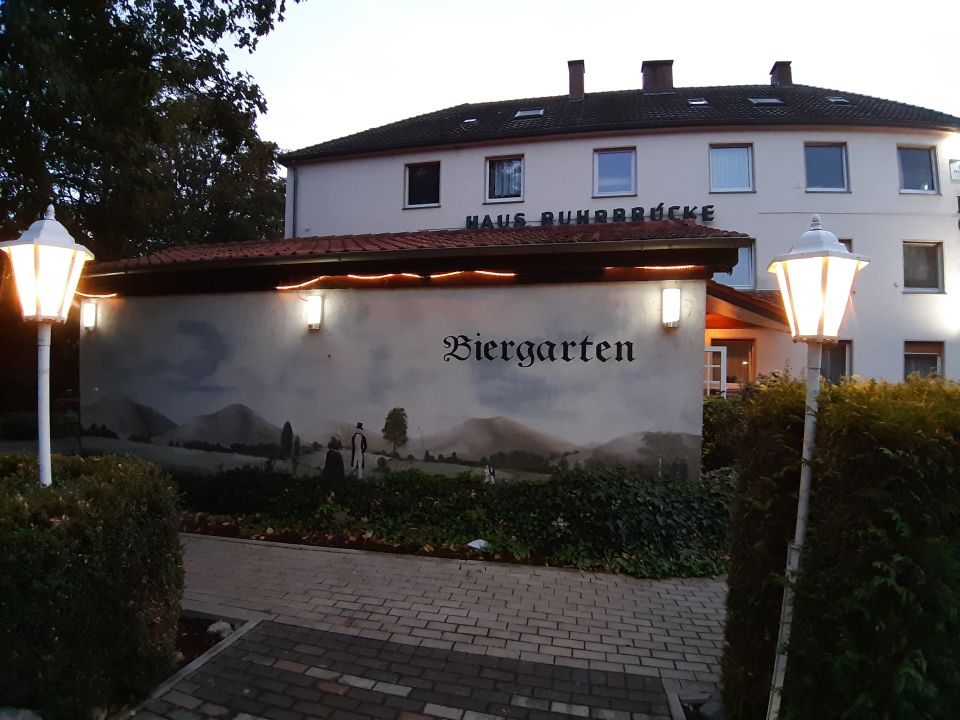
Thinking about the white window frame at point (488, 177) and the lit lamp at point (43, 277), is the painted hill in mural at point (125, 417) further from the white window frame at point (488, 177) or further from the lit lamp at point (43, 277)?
the white window frame at point (488, 177)

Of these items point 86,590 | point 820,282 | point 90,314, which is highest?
point 90,314

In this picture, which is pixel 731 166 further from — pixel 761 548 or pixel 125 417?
pixel 125 417

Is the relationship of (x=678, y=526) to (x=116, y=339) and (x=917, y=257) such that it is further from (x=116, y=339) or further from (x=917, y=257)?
(x=917, y=257)

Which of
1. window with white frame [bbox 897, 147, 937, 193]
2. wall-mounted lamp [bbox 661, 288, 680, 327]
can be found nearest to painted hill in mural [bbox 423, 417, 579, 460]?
wall-mounted lamp [bbox 661, 288, 680, 327]

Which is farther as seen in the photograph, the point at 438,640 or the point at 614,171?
the point at 614,171

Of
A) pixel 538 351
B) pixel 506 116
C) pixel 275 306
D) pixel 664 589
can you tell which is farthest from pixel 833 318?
pixel 506 116

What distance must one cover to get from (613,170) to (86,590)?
49.4 ft

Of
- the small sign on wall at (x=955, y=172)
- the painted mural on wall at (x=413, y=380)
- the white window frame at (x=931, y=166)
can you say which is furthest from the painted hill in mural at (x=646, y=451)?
the small sign on wall at (x=955, y=172)

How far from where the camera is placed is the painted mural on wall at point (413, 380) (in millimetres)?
5926

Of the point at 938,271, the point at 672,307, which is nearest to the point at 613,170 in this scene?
the point at 938,271

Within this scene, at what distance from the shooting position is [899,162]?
14.4 m

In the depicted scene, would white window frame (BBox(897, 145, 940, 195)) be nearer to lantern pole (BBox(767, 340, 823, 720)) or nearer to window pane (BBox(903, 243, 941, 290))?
window pane (BBox(903, 243, 941, 290))

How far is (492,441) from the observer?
6.29 meters

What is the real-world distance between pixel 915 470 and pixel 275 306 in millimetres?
6724
